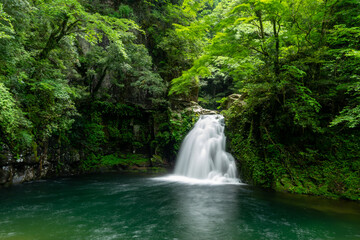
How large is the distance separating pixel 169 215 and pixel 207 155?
630 centimetres

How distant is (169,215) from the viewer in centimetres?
548

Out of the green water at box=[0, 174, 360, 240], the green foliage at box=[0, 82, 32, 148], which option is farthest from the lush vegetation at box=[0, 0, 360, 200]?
the green water at box=[0, 174, 360, 240]

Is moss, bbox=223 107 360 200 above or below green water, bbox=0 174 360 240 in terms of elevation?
above

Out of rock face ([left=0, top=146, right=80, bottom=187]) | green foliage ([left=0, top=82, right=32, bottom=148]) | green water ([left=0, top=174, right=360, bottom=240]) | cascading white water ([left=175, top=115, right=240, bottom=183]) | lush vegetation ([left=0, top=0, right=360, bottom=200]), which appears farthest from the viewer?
cascading white water ([left=175, top=115, right=240, bottom=183])

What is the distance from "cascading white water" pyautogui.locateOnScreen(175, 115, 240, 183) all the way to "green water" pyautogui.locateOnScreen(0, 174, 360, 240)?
7.36ft

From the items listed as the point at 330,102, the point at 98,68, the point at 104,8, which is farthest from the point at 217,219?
the point at 104,8

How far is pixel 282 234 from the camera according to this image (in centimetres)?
437

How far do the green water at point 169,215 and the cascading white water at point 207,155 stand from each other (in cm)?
224

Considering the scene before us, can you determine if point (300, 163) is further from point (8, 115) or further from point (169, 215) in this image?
point (8, 115)

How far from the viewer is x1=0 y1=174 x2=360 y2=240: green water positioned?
430 centimetres

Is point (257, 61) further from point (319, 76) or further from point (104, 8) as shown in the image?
point (104, 8)

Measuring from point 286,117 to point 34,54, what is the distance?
10.3 meters

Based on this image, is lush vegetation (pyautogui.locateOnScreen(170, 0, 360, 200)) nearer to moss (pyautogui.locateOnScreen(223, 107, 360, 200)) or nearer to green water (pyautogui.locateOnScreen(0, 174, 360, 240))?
moss (pyautogui.locateOnScreen(223, 107, 360, 200))

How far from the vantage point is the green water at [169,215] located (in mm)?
4297
